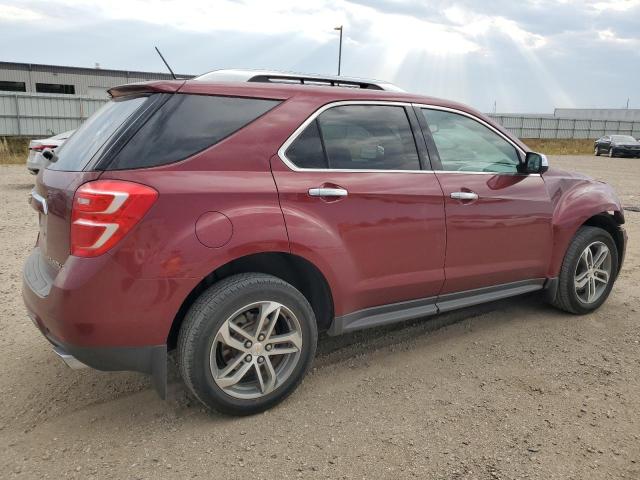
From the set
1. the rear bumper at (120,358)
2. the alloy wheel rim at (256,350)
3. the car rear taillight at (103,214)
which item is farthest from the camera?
the alloy wheel rim at (256,350)

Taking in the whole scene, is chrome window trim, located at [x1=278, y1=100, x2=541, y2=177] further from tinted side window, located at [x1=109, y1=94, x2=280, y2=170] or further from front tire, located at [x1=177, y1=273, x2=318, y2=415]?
front tire, located at [x1=177, y1=273, x2=318, y2=415]

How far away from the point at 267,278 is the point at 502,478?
1.43 meters

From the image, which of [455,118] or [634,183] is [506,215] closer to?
[455,118]

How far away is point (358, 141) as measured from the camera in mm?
3189

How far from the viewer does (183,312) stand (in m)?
2.76

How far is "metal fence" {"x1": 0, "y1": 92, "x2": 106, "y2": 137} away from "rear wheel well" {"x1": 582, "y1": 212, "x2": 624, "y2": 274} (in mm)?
19898

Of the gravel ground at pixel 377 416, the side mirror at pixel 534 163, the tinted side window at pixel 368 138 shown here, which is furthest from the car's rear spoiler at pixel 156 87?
the side mirror at pixel 534 163

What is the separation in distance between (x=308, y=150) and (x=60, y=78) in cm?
4469

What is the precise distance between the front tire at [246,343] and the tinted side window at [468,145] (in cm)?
145

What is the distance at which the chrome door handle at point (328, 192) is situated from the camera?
2.90 meters

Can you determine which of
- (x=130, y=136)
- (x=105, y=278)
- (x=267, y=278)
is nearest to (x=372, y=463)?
(x=267, y=278)

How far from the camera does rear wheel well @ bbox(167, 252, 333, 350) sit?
2787mm

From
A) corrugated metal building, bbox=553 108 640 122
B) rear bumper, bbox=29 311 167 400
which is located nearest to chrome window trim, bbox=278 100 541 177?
rear bumper, bbox=29 311 167 400

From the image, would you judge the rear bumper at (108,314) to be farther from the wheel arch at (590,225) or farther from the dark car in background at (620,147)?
the dark car in background at (620,147)
